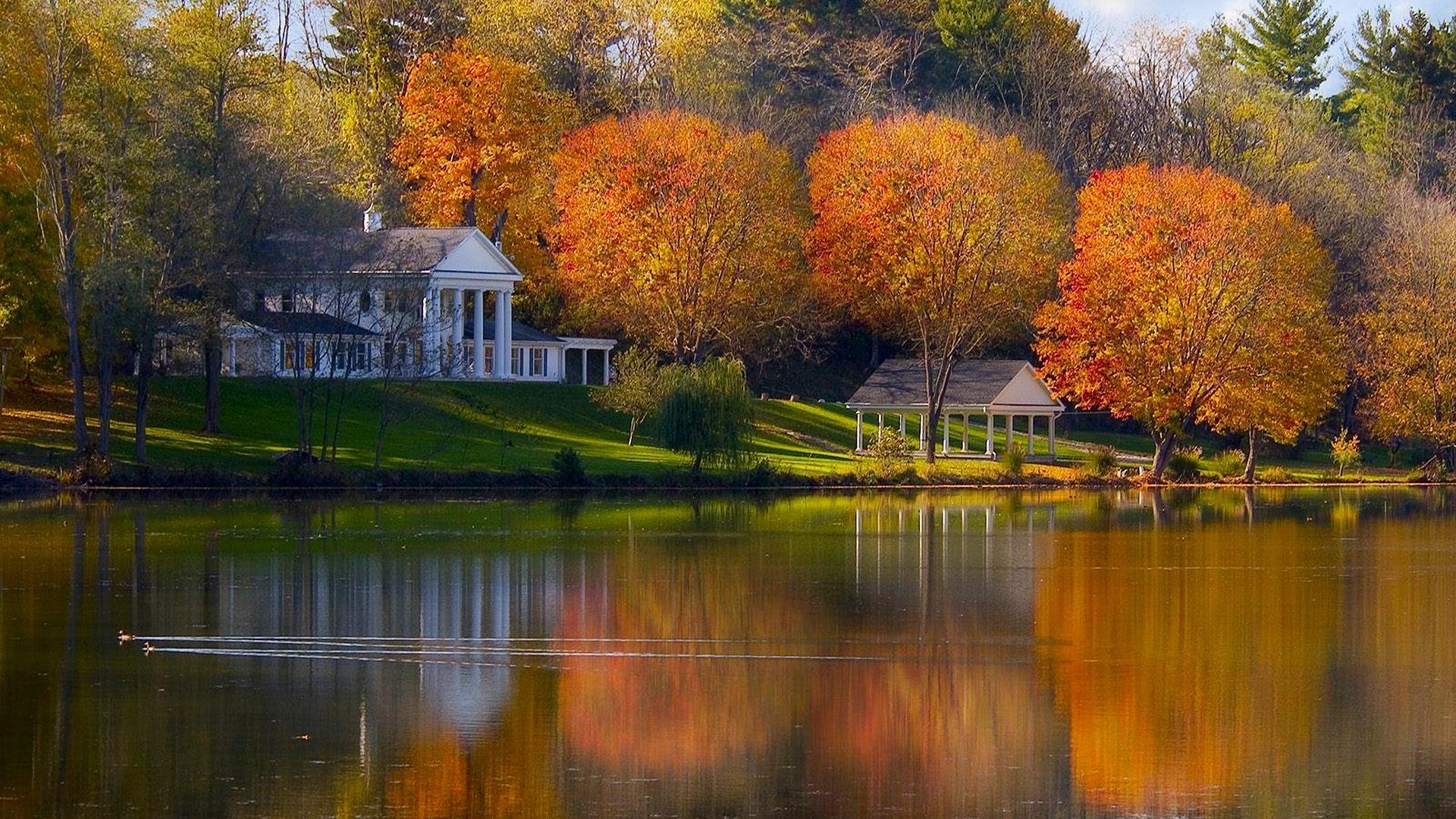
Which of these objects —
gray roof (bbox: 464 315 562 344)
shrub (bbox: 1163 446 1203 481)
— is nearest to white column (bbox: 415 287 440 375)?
gray roof (bbox: 464 315 562 344)

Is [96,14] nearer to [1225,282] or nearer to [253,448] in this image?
[253,448]

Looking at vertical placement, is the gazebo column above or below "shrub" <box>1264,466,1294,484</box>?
above

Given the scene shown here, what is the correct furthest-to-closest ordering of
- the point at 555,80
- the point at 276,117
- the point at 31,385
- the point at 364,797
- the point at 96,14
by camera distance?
the point at 555,80
the point at 276,117
the point at 31,385
the point at 96,14
the point at 364,797

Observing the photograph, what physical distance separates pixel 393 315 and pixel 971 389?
82.9ft

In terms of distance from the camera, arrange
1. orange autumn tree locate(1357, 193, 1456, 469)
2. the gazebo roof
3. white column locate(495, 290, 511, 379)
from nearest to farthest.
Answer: the gazebo roof, orange autumn tree locate(1357, 193, 1456, 469), white column locate(495, 290, 511, 379)

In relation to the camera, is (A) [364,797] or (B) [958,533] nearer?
(A) [364,797]

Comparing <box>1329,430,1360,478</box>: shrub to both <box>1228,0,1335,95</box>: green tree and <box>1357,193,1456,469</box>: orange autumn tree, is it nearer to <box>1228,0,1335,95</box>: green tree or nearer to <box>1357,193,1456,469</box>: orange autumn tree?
<box>1357,193,1456,469</box>: orange autumn tree

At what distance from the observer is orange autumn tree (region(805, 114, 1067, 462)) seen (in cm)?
7462

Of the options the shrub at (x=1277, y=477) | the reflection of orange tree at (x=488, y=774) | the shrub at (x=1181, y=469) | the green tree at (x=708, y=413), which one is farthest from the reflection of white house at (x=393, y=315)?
the reflection of orange tree at (x=488, y=774)

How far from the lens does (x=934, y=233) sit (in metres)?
75.6

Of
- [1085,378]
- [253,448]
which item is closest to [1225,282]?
[1085,378]

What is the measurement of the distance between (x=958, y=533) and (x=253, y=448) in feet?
88.1

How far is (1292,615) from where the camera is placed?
29297 mm

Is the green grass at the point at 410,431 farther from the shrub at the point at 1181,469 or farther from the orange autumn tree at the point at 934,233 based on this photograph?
the shrub at the point at 1181,469
